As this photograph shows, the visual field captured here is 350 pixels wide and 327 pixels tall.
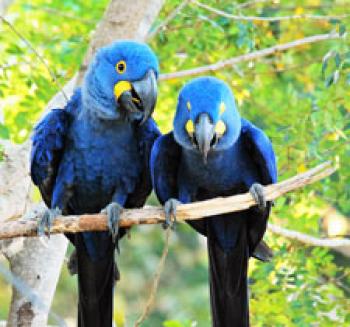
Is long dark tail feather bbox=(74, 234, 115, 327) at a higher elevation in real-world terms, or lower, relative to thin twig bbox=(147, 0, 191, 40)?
lower

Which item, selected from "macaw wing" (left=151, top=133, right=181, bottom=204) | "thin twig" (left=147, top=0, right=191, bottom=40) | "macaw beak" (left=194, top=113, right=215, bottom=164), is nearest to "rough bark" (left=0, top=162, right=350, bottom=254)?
"macaw beak" (left=194, top=113, right=215, bottom=164)

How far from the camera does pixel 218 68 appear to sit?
15.5ft

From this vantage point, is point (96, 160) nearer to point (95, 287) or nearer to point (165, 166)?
point (165, 166)

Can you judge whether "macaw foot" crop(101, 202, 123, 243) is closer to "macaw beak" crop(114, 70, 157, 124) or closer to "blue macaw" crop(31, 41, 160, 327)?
"blue macaw" crop(31, 41, 160, 327)

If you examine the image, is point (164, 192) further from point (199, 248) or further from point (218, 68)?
point (199, 248)

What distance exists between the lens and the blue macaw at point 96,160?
3.66 metres

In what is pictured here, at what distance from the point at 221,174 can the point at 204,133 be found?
452 mm

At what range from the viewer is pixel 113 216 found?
344cm

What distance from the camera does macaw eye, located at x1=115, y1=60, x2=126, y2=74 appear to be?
3578 mm

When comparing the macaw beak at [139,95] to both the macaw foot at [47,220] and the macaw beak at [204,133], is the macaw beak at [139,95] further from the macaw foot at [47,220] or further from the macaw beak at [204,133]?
the macaw foot at [47,220]

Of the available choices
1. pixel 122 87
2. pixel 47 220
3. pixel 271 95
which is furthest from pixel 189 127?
pixel 271 95

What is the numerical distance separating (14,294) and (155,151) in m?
1.30

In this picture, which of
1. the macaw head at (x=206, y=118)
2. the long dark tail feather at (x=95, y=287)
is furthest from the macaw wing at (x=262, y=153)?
the long dark tail feather at (x=95, y=287)

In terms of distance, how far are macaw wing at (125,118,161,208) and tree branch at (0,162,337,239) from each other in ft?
2.00
